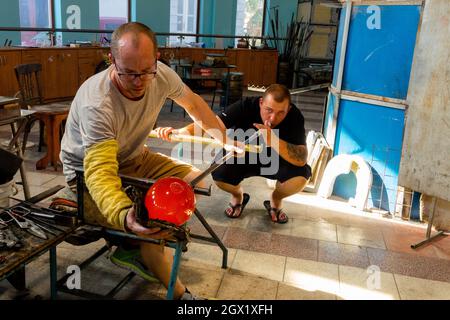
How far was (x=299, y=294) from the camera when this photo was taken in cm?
278

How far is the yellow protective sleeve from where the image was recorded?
1864 millimetres

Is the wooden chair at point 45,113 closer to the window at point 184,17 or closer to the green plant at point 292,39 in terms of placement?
the window at point 184,17

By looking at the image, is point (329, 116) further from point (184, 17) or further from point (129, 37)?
point (184, 17)

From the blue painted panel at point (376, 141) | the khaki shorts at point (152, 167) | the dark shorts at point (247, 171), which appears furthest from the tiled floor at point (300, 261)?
the khaki shorts at point (152, 167)

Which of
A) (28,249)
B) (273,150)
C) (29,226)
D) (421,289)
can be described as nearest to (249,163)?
(273,150)

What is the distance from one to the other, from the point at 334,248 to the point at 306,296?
2.57ft

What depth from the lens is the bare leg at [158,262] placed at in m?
2.37

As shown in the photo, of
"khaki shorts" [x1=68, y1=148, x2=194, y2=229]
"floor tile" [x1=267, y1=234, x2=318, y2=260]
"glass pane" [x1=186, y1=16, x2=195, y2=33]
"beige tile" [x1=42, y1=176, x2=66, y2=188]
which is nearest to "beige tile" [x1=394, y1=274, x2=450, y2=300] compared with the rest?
"floor tile" [x1=267, y1=234, x2=318, y2=260]

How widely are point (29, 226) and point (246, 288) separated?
132cm

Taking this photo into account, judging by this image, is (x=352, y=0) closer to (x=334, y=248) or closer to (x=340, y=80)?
(x=340, y=80)

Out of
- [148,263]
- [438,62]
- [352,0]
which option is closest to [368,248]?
[438,62]

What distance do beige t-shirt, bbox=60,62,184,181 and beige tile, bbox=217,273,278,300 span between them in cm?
98

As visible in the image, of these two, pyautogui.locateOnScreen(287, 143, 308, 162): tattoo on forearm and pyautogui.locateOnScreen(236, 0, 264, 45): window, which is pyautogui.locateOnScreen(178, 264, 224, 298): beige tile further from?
pyautogui.locateOnScreen(236, 0, 264, 45): window

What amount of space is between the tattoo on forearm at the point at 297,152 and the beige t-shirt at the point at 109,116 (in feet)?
3.94
